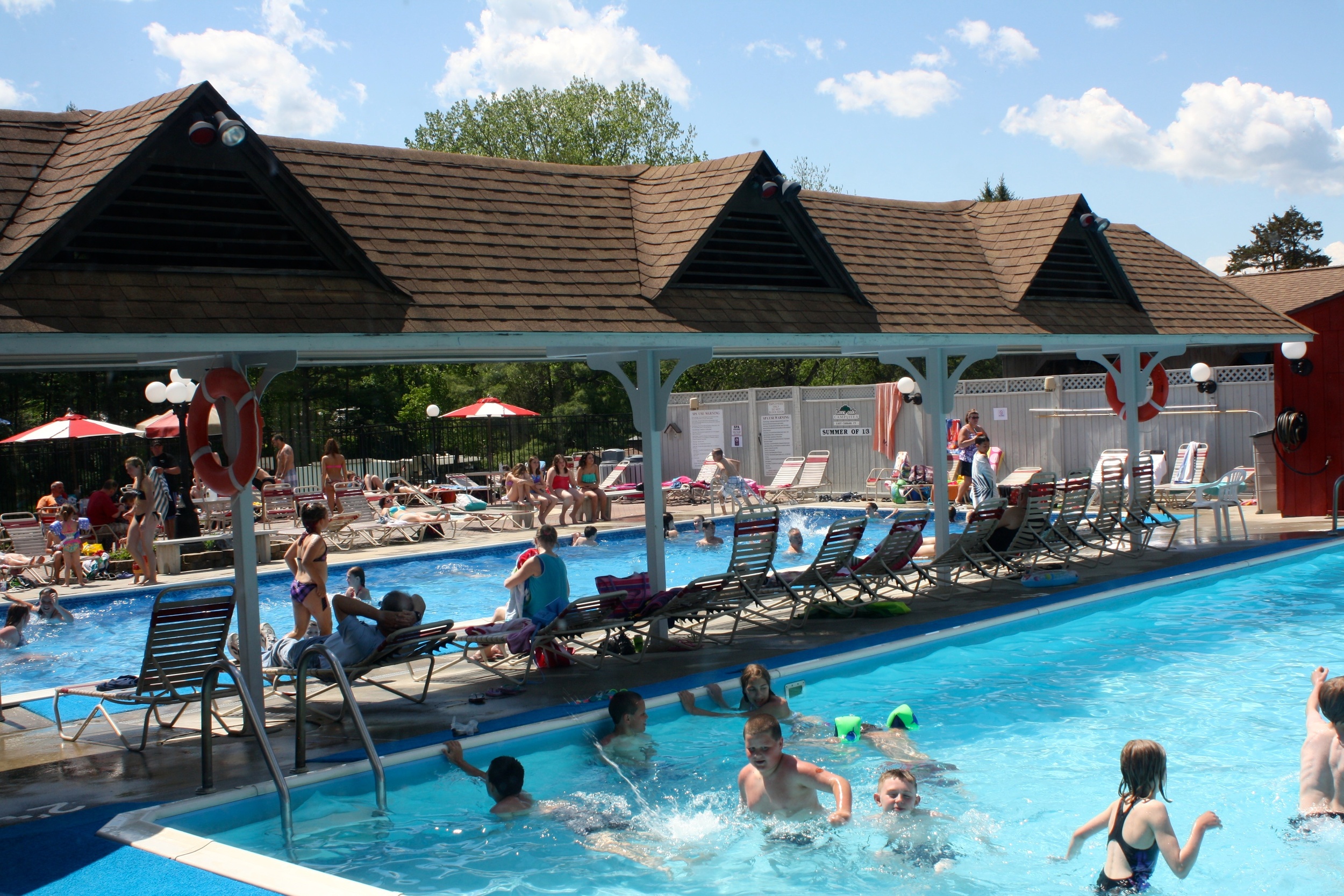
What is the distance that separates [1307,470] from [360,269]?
549 inches

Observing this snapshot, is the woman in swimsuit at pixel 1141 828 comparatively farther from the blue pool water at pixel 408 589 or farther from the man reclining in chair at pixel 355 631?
the blue pool water at pixel 408 589

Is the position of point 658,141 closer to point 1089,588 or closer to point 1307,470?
point 1307,470

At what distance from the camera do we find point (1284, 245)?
5234 centimetres

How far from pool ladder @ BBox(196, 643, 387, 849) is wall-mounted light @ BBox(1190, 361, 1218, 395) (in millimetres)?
15991

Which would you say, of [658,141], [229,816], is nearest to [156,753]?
[229,816]

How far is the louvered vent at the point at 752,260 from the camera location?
32.7 ft

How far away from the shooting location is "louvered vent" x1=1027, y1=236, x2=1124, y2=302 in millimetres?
13062

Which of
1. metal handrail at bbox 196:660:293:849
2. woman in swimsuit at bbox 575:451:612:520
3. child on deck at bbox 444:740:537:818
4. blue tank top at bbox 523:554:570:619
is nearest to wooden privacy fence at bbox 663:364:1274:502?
woman in swimsuit at bbox 575:451:612:520

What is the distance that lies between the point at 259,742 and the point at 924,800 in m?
3.63

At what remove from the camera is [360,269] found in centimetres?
793

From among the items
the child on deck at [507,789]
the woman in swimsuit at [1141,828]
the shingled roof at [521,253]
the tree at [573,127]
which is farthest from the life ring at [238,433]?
the tree at [573,127]

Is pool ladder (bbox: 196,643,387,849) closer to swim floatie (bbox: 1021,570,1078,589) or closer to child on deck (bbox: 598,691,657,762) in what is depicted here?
child on deck (bbox: 598,691,657,762)

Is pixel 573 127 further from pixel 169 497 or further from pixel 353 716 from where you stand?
pixel 353 716

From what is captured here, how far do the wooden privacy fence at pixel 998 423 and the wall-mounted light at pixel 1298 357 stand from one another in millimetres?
2207
